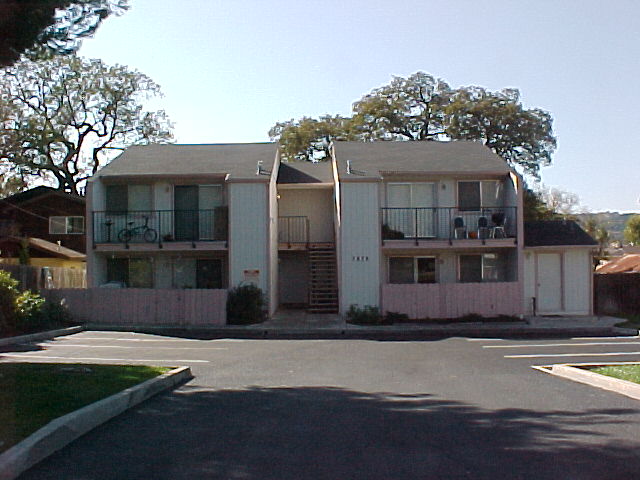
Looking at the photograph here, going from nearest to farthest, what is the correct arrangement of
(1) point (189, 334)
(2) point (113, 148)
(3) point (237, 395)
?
1. (3) point (237, 395)
2. (1) point (189, 334)
3. (2) point (113, 148)

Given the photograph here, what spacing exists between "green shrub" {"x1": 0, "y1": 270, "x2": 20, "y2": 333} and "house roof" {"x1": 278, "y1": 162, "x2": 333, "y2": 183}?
12368 mm

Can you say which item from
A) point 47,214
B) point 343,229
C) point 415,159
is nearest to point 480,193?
point 415,159

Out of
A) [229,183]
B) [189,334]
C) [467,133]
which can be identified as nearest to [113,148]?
[467,133]

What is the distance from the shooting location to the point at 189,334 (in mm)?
23969

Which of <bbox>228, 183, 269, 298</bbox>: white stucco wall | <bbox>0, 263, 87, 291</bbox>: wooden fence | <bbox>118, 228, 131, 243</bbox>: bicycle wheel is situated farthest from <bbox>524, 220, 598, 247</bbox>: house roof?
<bbox>0, 263, 87, 291</bbox>: wooden fence

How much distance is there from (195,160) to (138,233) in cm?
397

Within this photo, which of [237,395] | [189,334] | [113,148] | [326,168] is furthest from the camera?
[113,148]

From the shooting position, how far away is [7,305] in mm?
22078

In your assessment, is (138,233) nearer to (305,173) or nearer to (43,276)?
(43,276)

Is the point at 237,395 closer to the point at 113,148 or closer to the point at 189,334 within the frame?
the point at 189,334

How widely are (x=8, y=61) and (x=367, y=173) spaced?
16947 millimetres

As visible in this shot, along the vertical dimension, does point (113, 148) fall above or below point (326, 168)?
above

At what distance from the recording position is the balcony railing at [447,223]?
28.2 metres

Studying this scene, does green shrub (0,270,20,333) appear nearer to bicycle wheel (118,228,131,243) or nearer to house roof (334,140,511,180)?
bicycle wheel (118,228,131,243)
